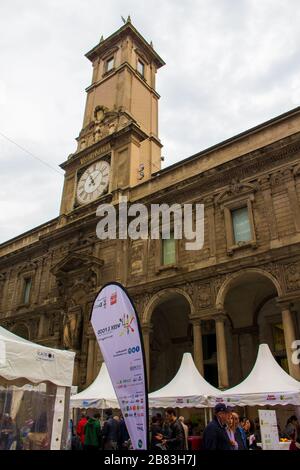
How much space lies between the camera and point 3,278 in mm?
26656

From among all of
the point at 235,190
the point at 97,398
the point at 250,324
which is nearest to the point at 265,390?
the point at 97,398

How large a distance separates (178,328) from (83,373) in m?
5.22

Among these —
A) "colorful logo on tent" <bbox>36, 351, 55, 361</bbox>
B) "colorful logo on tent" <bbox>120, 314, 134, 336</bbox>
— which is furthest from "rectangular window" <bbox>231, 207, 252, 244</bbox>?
"colorful logo on tent" <bbox>120, 314, 134, 336</bbox>

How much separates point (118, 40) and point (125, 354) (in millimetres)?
30121

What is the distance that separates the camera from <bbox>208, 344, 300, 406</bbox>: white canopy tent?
33.2 feet

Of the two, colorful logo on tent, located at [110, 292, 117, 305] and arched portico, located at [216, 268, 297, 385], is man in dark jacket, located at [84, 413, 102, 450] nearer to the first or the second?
colorful logo on tent, located at [110, 292, 117, 305]

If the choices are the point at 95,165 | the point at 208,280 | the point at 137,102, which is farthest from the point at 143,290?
the point at 137,102

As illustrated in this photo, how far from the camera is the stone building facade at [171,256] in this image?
14961 millimetres

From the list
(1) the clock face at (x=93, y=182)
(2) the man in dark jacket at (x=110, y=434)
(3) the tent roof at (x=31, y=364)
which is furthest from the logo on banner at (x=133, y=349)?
(1) the clock face at (x=93, y=182)

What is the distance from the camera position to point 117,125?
2453 centimetres

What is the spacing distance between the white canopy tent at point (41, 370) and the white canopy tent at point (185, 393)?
194 inches

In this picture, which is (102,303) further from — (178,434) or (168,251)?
(168,251)

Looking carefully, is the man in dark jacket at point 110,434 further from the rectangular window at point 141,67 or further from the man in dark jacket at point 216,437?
the rectangular window at point 141,67

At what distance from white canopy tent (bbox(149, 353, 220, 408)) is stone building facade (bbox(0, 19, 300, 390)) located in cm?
189
